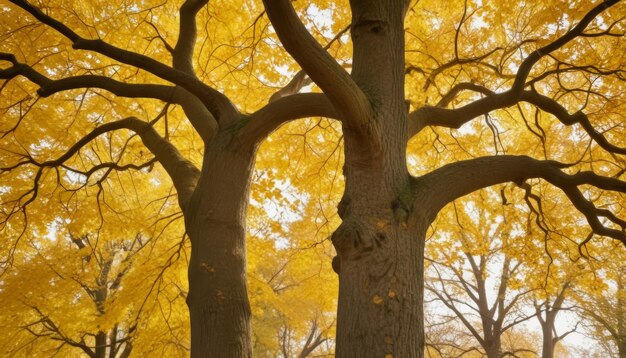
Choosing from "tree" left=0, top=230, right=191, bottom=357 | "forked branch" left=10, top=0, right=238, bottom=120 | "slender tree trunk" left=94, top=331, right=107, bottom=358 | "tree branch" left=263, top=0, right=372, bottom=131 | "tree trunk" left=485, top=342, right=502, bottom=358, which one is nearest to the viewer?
"tree branch" left=263, top=0, right=372, bottom=131

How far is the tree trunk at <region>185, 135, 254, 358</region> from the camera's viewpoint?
2969 mm

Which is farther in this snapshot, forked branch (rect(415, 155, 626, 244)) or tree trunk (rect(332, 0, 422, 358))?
forked branch (rect(415, 155, 626, 244))

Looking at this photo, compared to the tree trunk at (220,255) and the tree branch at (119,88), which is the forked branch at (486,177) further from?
the tree branch at (119,88)

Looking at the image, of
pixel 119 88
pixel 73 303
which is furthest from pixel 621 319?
pixel 73 303

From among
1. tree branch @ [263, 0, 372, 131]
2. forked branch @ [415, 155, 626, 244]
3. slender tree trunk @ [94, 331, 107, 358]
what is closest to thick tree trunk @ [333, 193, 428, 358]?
forked branch @ [415, 155, 626, 244]

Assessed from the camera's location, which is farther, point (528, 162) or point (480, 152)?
point (480, 152)

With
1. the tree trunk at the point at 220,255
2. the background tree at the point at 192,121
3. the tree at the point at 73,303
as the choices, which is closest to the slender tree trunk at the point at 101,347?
the tree at the point at 73,303

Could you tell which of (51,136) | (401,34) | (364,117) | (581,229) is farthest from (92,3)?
(581,229)

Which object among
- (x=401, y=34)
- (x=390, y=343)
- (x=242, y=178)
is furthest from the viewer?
(x=242, y=178)

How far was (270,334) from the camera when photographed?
14.1 meters

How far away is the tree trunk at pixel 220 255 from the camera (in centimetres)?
297

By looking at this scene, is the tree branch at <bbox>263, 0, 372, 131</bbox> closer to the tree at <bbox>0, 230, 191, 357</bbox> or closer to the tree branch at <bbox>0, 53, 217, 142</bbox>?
the tree branch at <bbox>0, 53, 217, 142</bbox>

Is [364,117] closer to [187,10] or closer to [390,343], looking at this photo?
[390,343]

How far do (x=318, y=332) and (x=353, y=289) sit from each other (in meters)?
15.4
